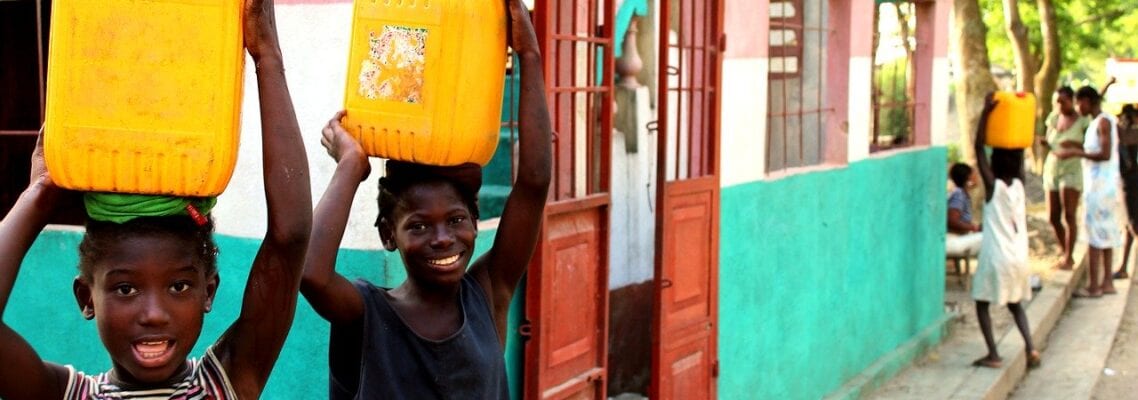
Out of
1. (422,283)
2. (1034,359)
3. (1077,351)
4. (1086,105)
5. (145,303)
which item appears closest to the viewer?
(145,303)

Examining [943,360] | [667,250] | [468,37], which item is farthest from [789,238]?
[468,37]

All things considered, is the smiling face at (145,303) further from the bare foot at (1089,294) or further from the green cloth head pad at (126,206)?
the bare foot at (1089,294)

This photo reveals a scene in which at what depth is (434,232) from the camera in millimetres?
2842

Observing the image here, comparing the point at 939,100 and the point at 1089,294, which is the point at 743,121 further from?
the point at 1089,294

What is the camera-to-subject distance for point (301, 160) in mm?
2297

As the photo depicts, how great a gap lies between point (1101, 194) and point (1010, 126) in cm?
465

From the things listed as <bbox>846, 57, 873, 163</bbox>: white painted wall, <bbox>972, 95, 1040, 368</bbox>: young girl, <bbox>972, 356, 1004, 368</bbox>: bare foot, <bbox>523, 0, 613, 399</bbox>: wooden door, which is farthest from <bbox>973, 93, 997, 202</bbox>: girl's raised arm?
<bbox>523, 0, 613, 399</bbox>: wooden door

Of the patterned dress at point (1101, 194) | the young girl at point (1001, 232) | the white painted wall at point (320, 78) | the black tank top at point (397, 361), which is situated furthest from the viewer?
the patterned dress at point (1101, 194)

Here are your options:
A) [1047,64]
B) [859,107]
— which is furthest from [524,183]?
[1047,64]

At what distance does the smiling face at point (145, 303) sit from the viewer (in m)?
2.15

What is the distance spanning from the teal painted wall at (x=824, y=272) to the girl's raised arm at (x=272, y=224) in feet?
13.1

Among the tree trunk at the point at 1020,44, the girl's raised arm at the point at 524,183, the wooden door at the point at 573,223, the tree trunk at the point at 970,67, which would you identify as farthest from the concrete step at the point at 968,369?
the tree trunk at the point at 1020,44

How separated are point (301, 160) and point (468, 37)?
2.23 feet

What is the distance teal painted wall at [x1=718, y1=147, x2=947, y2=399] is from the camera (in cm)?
643
